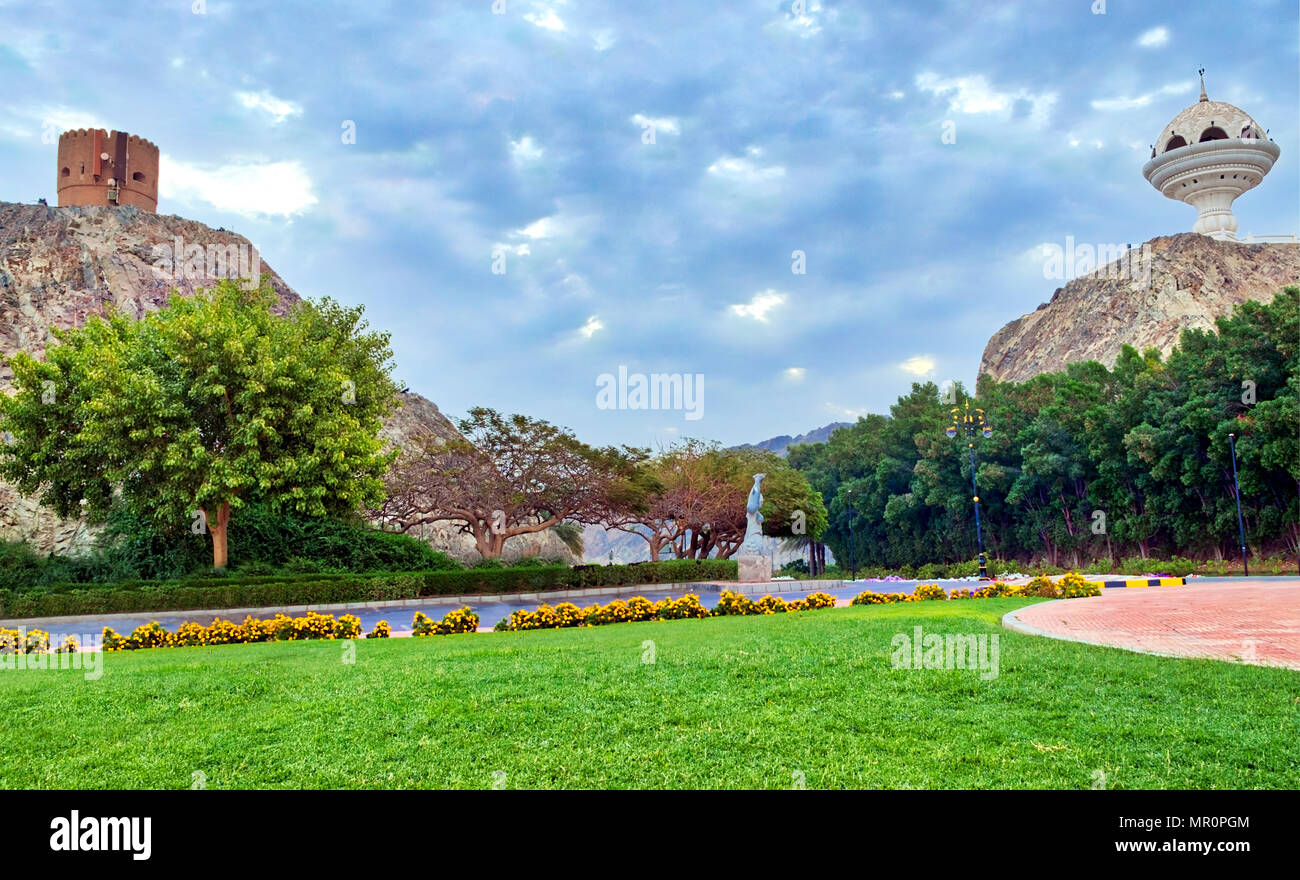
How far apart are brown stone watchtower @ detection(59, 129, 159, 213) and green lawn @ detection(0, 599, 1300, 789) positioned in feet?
200

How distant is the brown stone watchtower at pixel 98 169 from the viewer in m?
55.2

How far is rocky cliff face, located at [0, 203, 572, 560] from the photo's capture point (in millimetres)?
45875

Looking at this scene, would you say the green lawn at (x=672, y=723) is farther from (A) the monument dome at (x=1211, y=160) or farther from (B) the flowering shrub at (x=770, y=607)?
(A) the monument dome at (x=1211, y=160)

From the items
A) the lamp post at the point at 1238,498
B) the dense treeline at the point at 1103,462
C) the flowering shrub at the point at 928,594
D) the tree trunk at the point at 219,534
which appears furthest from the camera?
the dense treeline at the point at 1103,462

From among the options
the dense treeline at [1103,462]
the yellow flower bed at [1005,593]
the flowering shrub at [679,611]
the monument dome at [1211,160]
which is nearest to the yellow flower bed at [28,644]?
the flowering shrub at [679,611]

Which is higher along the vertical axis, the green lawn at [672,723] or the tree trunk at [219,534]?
the tree trunk at [219,534]

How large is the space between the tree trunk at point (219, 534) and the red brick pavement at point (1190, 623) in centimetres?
1998

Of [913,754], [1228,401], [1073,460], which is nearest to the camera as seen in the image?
[913,754]

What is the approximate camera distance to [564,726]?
4988 millimetres

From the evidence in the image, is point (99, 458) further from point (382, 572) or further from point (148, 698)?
point (148, 698)

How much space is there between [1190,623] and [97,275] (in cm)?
5895

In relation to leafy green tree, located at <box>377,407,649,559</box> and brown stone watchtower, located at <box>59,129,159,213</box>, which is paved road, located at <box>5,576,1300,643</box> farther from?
brown stone watchtower, located at <box>59,129,159,213</box>
